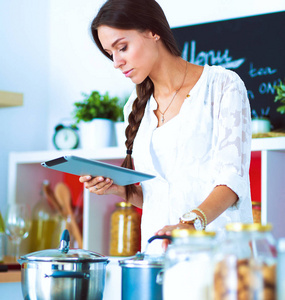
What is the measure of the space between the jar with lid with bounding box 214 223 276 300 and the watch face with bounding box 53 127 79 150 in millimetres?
2277

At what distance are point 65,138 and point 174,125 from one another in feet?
4.84

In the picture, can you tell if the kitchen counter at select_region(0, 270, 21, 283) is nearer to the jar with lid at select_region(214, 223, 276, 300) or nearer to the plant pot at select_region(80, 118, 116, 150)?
the plant pot at select_region(80, 118, 116, 150)

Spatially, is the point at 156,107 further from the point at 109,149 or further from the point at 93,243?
the point at 93,243

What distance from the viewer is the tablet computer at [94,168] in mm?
1193

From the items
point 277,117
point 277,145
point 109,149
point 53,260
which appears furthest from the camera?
point 109,149

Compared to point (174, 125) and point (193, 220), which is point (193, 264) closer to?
point (193, 220)

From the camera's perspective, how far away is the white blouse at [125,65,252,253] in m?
1.39

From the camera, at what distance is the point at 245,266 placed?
0.67m

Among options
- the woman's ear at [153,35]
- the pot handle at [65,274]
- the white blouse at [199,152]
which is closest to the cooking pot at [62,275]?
the pot handle at [65,274]

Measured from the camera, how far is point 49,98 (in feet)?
10.8

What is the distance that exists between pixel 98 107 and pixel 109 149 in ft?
0.86

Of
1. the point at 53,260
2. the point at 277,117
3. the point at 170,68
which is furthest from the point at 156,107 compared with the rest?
the point at 277,117

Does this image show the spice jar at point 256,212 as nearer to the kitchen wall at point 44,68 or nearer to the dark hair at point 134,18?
the dark hair at point 134,18

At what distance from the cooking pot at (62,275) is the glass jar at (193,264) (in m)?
0.45
